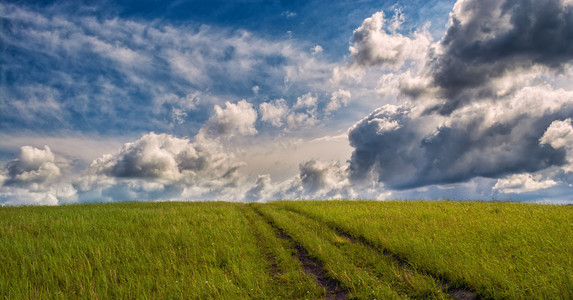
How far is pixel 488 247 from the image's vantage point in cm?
988

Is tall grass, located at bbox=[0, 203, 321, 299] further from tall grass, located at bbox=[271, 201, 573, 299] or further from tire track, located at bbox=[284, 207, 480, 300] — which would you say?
tall grass, located at bbox=[271, 201, 573, 299]

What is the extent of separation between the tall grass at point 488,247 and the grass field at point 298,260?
0.03 m

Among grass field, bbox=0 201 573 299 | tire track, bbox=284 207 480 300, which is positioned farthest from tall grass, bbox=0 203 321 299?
tire track, bbox=284 207 480 300

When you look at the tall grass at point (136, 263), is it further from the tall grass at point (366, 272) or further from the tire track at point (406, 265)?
the tire track at point (406, 265)

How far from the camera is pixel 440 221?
14.5 metres

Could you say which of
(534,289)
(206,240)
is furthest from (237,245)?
(534,289)

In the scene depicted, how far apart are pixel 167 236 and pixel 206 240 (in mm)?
1873

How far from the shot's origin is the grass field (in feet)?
23.3

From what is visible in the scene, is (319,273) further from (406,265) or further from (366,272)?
(406,265)

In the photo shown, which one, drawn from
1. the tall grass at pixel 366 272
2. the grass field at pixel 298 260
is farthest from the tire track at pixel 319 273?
the tall grass at pixel 366 272

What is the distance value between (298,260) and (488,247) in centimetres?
671

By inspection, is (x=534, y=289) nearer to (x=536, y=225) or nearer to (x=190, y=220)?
(x=536, y=225)

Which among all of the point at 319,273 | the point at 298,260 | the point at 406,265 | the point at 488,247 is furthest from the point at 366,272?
the point at 488,247

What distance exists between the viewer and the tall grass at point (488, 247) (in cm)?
686
